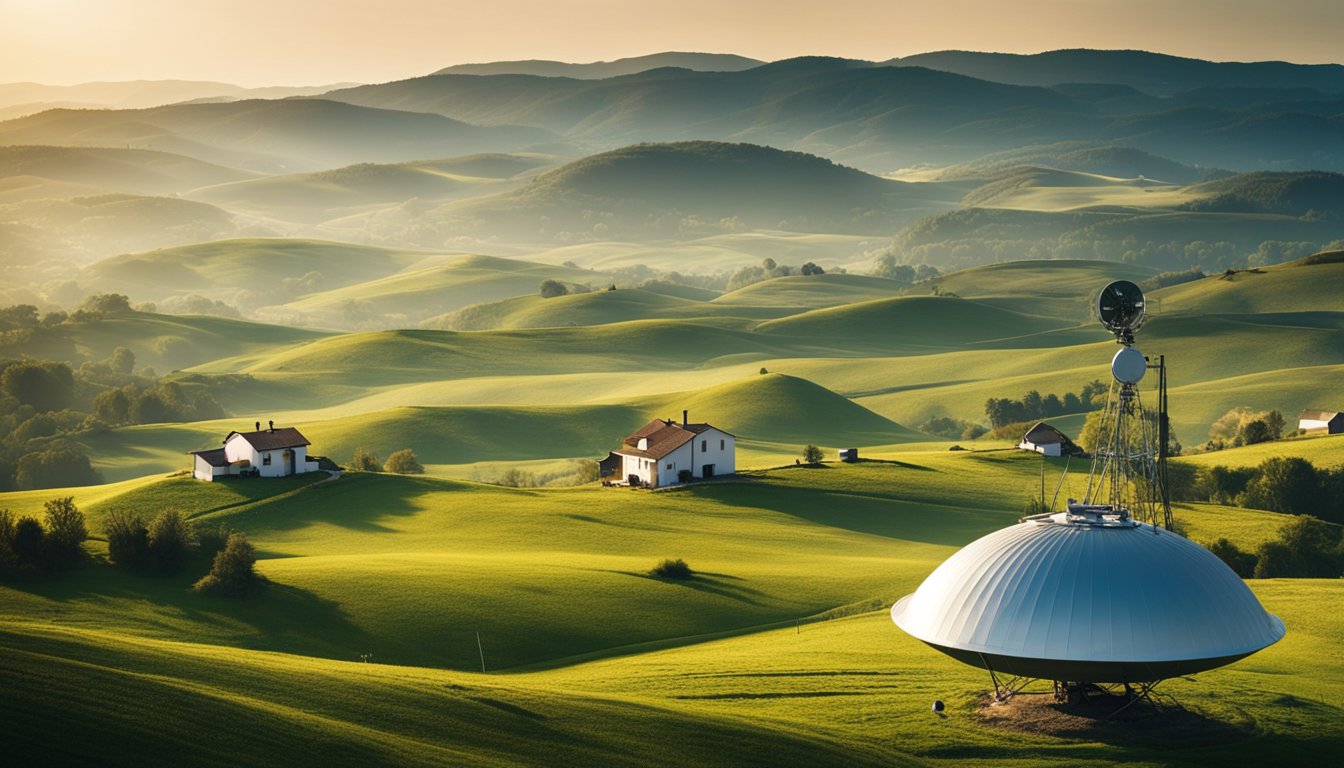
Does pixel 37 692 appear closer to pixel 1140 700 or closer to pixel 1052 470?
pixel 1140 700

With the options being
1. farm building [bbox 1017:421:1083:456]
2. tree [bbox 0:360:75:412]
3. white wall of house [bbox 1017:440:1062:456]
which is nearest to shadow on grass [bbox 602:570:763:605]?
white wall of house [bbox 1017:440:1062:456]

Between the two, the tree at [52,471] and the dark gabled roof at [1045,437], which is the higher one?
the dark gabled roof at [1045,437]

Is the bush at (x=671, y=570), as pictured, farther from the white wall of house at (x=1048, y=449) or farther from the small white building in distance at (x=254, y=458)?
the white wall of house at (x=1048, y=449)

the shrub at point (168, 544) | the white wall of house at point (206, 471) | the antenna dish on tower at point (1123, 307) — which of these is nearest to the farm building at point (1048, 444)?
the white wall of house at point (206, 471)

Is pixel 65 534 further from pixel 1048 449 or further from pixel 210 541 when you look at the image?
pixel 1048 449

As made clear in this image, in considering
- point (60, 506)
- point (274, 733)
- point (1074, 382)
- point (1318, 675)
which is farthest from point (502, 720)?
point (1074, 382)

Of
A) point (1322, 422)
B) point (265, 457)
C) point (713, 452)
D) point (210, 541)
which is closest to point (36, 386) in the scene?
point (265, 457)

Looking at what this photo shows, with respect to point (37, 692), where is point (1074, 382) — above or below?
above
